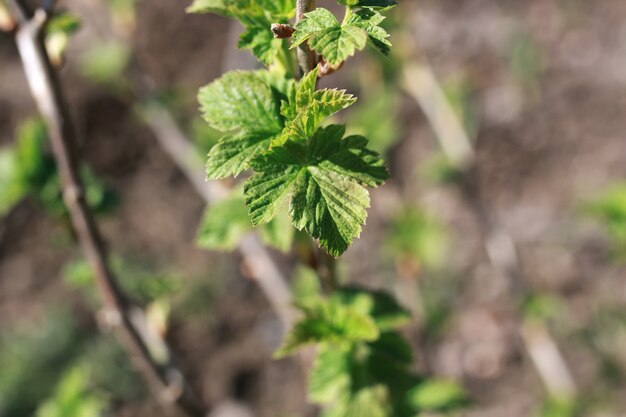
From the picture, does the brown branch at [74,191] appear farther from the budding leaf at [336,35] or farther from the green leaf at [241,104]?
the budding leaf at [336,35]

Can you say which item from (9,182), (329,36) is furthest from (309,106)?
(9,182)

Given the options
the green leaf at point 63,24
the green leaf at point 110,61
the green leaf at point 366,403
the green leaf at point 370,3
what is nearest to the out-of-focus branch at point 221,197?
the green leaf at point 110,61

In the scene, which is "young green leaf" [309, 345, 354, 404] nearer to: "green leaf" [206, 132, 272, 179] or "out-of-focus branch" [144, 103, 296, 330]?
"out-of-focus branch" [144, 103, 296, 330]

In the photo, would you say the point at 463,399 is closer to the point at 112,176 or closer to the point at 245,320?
the point at 245,320

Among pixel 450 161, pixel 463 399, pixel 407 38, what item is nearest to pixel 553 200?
pixel 450 161

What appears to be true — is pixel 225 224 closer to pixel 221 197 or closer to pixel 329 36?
pixel 221 197

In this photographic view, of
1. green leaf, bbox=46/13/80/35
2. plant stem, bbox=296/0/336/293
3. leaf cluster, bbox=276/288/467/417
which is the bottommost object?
leaf cluster, bbox=276/288/467/417

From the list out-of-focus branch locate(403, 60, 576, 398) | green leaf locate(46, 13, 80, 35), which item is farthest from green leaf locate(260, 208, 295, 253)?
out-of-focus branch locate(403, 60, 576, 398)
